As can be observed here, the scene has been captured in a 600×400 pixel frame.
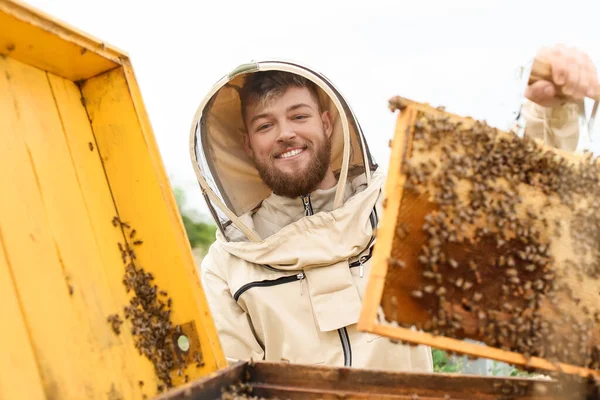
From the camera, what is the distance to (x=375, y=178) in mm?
3877

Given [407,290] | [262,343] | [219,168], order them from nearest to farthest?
[407,290]
[262,343]
[219,168]

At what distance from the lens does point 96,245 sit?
248 cm

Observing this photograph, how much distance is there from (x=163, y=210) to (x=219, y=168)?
171 cm

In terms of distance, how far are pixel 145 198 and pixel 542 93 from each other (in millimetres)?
2341

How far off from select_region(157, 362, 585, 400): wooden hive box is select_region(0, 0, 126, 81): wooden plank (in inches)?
66.8

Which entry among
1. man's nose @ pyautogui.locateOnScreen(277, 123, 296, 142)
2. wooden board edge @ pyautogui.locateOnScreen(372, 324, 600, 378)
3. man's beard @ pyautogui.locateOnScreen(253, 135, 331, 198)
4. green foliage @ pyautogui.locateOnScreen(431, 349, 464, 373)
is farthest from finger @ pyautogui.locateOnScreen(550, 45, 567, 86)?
green foliage @ pyautogui.locateOnScreen(431, 349, 464, 373)

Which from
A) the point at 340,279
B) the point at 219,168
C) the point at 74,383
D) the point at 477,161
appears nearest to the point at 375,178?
the point at 340,279

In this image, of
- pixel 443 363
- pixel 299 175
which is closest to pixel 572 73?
pixel 299 175

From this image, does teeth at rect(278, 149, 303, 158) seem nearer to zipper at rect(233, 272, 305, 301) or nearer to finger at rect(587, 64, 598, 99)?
zipper at rect(233, 272, 305, 301)

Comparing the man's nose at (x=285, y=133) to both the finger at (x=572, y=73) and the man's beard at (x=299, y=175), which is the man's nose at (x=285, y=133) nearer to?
the man's beard at (x=299, y=175)

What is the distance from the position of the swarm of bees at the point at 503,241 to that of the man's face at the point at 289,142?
210 centimetres

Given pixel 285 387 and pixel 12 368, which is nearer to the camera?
pixel 12 368

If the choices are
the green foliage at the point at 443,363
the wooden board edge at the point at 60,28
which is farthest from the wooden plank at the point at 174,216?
the green foliage at the point at 443,363

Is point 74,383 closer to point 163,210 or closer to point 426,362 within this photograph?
point 163,210
